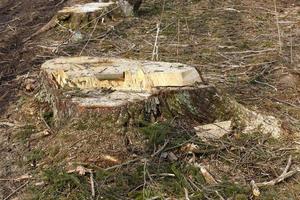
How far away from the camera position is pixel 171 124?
419 centimetres

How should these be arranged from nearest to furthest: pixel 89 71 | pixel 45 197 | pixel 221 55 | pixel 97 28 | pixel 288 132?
pixel 45 197 < pixel 288 132 < pixel 89 71 < pixel 221 55 < pixel 97 28

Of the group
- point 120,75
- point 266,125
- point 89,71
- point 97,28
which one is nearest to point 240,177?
point 266,125

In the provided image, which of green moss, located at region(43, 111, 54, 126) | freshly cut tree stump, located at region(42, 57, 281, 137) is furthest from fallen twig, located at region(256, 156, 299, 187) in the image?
green moss, located at region(43, 111, 54, 126)

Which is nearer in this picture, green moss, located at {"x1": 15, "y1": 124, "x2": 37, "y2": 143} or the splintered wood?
the splintered wood

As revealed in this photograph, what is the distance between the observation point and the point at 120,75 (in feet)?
14.7

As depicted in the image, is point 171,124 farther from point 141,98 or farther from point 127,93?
point 127,93

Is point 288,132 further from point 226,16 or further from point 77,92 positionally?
point 226,16

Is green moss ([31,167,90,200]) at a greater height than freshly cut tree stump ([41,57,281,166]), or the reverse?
freshly cut tree stump ([41,57,281,166])

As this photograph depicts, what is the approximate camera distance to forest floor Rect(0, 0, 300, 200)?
146 inches

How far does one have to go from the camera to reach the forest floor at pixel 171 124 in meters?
3.70

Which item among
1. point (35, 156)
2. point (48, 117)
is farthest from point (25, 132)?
point (35, 156)

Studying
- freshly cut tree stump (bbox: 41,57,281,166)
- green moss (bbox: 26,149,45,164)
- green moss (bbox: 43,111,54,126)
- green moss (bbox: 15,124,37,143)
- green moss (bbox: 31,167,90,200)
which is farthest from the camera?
green moss (bbox: 43,111,54,126)

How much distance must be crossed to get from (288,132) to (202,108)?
72 centimetres

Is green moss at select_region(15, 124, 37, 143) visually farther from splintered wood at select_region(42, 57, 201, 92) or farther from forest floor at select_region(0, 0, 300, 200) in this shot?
splintered wood at select_region(42, 57, 201, 92)
